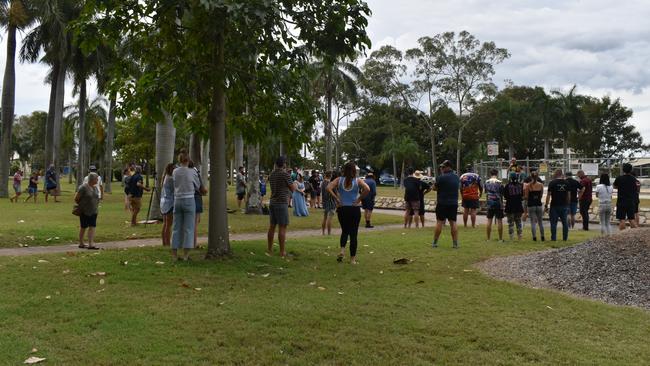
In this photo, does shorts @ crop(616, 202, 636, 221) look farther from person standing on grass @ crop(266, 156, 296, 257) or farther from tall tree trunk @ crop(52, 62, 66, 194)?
tall tree trunk @ crop(52, 62, 66, 194)

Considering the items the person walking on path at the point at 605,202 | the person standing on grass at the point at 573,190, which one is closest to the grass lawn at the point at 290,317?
the person walking on path at the point at 605,202

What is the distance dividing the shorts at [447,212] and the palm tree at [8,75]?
25.4 metres

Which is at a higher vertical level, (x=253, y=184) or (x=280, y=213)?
(x=253, y=184)

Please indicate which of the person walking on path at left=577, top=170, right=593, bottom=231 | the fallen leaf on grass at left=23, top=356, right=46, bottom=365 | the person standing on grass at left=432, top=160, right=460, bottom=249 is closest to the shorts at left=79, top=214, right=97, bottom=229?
the fallen leaf on grass at left=23, top=356, right=46, bottom=365

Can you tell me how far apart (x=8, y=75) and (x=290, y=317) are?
30.0 meters

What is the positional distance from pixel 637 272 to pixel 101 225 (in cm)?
1263

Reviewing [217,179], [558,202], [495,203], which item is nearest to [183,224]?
[217,179]

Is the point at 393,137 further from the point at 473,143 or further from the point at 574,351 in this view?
the point at 574,351

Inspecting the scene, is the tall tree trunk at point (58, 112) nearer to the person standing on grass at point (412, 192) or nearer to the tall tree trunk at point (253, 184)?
the tall tree trunk at point (253, 184)

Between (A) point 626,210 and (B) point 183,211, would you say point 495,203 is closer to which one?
(A) point 626,210

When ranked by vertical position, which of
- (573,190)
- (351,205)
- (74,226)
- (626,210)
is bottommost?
(74,226)

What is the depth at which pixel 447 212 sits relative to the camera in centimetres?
1156

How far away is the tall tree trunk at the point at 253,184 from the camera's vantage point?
1914cm

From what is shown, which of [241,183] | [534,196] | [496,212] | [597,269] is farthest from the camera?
[241,183]
